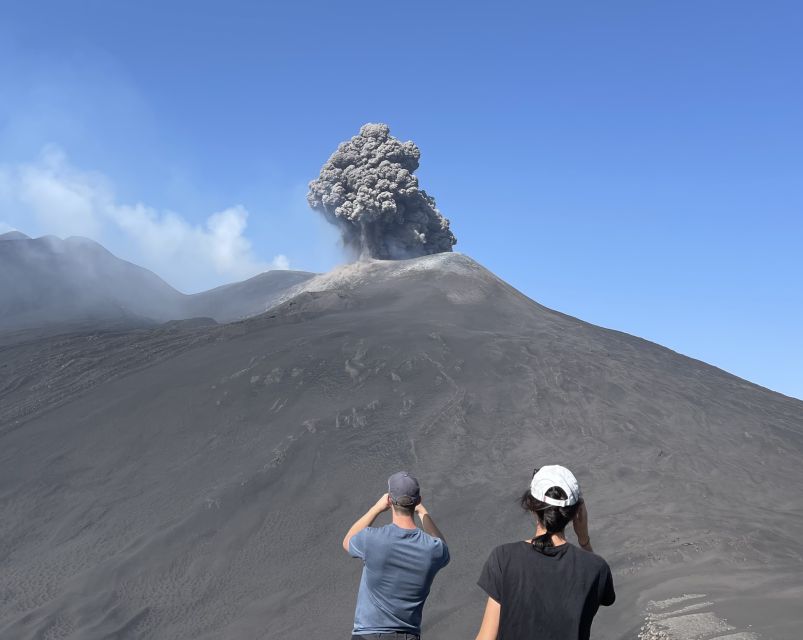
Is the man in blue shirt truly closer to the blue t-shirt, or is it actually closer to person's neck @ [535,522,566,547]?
the blue t-shirt

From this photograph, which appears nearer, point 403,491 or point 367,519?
point 403,491

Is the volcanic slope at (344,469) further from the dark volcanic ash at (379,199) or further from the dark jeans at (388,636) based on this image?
the dark volcanic ash at (379,199)

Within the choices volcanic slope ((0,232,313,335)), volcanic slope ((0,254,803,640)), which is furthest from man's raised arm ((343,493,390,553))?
volcanic slope ((0,232,313,335))

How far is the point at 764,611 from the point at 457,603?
14.3 feet

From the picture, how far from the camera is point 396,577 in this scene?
4305 mm

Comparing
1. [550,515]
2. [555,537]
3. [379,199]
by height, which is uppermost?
[379,199]

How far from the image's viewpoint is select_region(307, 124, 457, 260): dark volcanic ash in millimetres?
45688

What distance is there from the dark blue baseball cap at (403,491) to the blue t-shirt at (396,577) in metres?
0.19

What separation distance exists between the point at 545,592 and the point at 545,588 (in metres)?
0.02

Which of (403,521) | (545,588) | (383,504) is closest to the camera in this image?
(545,588)

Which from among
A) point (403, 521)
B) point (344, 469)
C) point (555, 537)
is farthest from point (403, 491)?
point (344, 469)

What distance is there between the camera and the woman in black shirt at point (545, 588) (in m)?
3.28

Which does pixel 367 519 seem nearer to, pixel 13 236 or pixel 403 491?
pixel 403 491

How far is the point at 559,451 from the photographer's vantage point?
1881 centimetres
